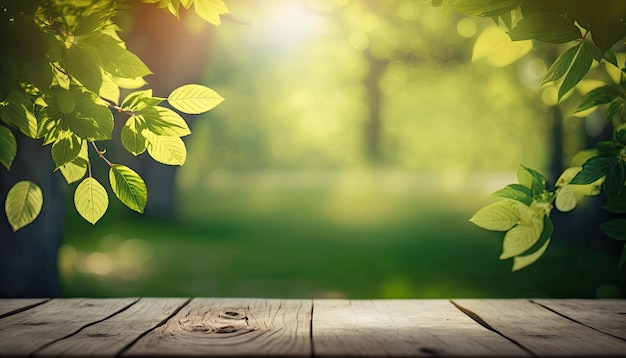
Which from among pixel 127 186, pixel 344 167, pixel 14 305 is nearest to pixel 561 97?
pixel 127 186

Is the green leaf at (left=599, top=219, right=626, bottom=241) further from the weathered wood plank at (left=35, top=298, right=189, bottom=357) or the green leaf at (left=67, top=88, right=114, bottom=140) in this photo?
the green leaf at (left=67, top=88, right=114, bottom=140)

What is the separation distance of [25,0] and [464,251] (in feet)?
25.9

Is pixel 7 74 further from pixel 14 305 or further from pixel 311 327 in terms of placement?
pixel 311 327

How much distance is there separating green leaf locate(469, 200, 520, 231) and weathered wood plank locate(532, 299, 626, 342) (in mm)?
311

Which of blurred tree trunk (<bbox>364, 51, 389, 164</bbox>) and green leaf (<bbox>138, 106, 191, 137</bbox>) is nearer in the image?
green leaf (<bbox>138, 106, 191, 137</bbox>)

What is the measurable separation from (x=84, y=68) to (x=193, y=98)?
0.96 feet

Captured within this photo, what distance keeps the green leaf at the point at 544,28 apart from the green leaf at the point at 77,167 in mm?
1257

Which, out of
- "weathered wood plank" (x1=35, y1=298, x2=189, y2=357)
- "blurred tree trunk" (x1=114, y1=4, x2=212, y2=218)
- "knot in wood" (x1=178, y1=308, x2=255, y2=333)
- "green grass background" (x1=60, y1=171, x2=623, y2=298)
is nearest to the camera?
"weathered wood plank" (x1=35, y1=298, x2=189, y2=357)

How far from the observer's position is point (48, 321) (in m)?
1.73

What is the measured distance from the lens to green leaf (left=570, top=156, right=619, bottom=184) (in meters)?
1.83

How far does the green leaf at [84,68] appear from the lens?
1684 mm

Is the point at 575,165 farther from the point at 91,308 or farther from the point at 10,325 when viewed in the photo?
the point at 10,325

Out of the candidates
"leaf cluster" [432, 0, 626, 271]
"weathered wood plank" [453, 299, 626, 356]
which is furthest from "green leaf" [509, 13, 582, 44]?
"weathered wood plank" [453, 299, 626, 356]

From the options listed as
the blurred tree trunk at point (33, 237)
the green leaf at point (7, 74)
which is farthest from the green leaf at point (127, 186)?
the blurred tree trunk at point (33, 237)
